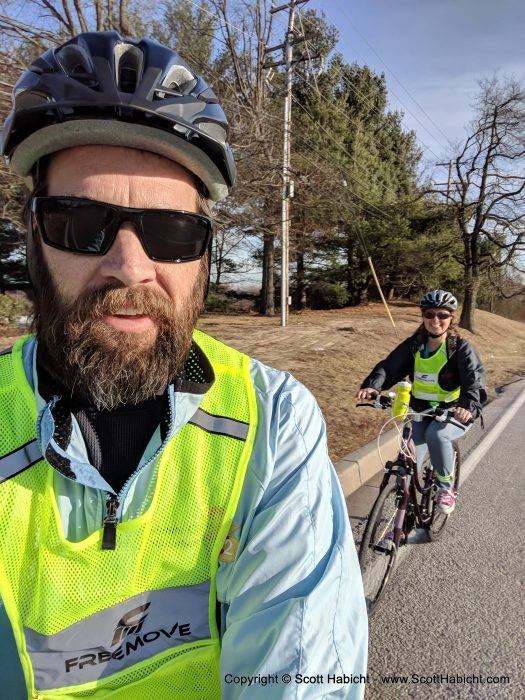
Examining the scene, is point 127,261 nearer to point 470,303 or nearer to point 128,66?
point 128,66

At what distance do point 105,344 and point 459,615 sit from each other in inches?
123

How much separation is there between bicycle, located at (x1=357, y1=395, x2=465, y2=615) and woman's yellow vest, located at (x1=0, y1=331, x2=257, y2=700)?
2.43 m

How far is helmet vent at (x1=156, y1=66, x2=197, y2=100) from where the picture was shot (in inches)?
59.6

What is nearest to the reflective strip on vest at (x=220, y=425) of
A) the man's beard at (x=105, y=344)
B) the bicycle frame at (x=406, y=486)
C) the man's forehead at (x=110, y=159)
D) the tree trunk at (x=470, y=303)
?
the man's beard at (x=105, y=344)

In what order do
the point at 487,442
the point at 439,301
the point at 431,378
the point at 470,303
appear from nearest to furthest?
the point at 439,301 < the point at 431,378 < the point at 487,442 < the point at 470,303

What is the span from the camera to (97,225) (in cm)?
133

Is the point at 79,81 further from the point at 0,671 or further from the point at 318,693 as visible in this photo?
the point at 318,693

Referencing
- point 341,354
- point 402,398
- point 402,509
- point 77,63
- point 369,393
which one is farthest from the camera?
point 341,354

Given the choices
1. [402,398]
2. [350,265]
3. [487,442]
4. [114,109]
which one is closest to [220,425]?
[114,109]

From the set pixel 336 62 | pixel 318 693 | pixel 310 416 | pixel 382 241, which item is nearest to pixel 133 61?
pixel 310 416

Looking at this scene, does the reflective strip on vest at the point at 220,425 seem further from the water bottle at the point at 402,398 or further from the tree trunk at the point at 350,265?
the tree trunk at the point at 350,265

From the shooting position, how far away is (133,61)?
59.5 inches

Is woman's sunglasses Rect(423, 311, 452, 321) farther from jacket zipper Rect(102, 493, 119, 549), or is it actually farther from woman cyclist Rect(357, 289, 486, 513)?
jacket zipper Rect(102, 493, 119, 549)

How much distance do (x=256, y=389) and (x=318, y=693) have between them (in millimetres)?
764
